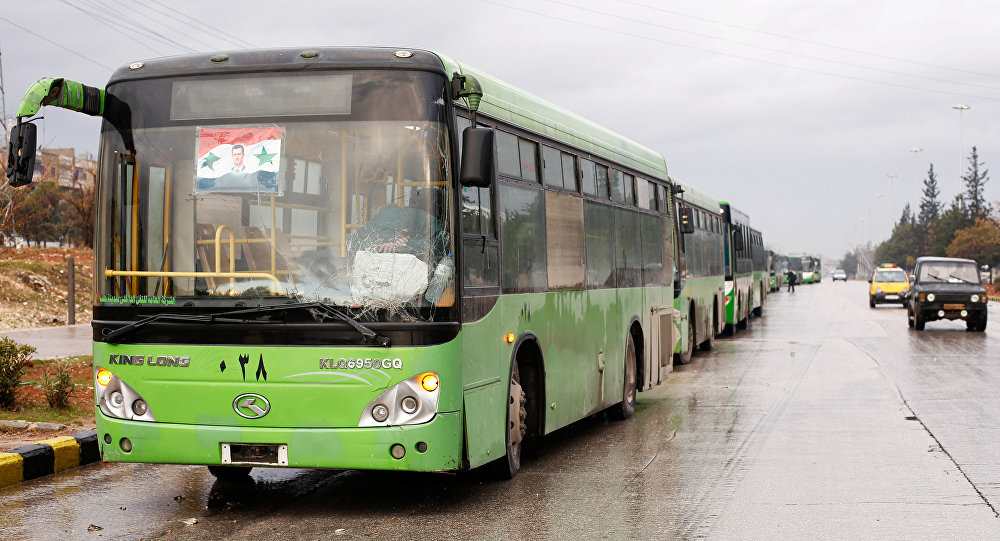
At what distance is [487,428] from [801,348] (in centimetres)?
1697

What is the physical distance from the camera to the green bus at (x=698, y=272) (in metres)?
18.8

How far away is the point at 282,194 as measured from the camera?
22.3 feet

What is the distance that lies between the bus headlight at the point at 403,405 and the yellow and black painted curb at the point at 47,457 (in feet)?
11.6

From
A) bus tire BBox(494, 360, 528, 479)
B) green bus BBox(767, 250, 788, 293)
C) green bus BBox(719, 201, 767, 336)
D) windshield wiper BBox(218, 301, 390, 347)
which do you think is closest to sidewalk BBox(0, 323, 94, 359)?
bus tire BBox(494, 360, 528, 479)

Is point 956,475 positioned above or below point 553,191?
below

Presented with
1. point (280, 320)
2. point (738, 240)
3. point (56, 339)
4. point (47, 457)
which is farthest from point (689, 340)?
point (280, 320)

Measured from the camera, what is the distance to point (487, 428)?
758cm

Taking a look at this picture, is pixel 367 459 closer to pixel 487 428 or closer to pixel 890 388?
pixel 487 428

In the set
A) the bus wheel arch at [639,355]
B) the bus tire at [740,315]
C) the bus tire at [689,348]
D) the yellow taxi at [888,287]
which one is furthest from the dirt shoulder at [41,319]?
the yellow taxi at [888,287]

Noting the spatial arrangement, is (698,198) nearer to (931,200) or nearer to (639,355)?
(639,355)

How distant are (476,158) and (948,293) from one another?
2405 cm

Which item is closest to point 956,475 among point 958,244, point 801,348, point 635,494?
point 635,494

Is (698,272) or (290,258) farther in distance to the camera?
(698,272)

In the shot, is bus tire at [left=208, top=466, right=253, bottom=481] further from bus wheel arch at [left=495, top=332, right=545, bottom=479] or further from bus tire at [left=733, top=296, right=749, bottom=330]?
bus tire at [left=733, top=296, right=749, bottom=330]
